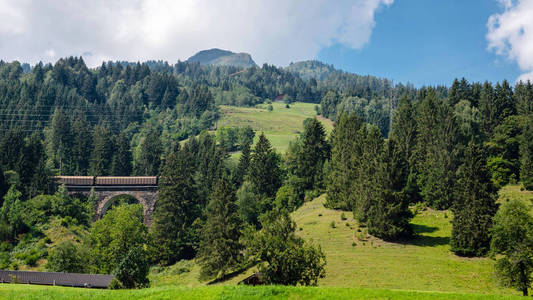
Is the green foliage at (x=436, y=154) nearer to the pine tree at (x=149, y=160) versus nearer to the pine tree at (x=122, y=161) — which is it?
the pine tree at (x=149, y=160)

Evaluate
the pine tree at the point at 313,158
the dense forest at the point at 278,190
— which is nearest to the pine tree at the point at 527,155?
the dense forest at the point at 278,190

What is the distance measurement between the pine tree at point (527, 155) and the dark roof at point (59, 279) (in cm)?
5677

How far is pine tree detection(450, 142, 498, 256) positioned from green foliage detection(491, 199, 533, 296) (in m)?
12.0

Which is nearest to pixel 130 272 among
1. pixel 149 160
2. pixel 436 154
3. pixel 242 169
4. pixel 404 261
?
pixel 404 261

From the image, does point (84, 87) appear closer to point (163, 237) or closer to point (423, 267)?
point (163, 237)

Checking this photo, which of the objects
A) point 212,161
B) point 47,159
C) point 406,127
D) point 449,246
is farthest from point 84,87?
point 449,246

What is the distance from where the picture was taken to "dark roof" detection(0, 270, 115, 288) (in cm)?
4197

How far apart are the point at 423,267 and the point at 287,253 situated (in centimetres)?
1673

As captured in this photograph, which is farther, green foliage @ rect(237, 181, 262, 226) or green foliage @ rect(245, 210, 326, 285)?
green foliage @ rect(237, 181, 262, 226)

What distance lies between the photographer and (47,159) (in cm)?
11400

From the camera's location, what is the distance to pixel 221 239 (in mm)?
54281

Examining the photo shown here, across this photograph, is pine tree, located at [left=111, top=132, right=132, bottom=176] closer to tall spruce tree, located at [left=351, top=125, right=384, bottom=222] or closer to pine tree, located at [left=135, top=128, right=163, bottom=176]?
pine tree, located at [left=135, top=128, right=163, bottom=176]

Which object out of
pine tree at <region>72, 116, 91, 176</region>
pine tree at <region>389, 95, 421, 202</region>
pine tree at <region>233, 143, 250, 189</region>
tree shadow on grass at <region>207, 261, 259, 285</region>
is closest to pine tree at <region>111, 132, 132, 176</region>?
pine tree at <region>72, 116, 91, 176</region>

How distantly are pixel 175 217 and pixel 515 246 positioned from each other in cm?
5572
